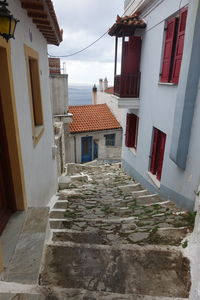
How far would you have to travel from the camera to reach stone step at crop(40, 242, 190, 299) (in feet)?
8.05

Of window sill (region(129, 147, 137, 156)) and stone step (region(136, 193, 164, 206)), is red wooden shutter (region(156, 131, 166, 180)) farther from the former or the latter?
window sill (region(129, 147, 137, 156))

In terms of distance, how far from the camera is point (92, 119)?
17109 mm

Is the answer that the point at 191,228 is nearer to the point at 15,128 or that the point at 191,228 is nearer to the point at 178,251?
the point at 178,251

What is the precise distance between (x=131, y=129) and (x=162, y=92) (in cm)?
364

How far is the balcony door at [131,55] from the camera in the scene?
780 centimetres

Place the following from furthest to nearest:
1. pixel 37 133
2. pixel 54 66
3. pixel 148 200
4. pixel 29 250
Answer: pixel 54 66 < pixel 148 200 < pixel 37 133 < pixel 29 250

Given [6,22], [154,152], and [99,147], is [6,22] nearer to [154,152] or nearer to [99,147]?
[154,152]

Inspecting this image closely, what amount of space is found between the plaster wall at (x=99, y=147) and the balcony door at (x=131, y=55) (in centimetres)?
810

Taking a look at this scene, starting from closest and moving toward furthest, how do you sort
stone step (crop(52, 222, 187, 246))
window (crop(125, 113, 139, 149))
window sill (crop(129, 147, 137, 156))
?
stone step (crop(52, 222, 187, 246)), window sill (crop(129, 147, 137, 156)), window (crop(125, 113, 139, 149))

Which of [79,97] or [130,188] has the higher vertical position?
→ [130,188]

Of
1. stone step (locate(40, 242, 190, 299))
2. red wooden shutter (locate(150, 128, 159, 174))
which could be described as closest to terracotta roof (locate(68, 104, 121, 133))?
red wooden shutter (locate(150, 128, 159, 174))

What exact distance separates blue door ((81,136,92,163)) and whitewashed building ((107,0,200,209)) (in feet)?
20.8

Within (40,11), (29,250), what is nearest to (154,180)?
(29,250)

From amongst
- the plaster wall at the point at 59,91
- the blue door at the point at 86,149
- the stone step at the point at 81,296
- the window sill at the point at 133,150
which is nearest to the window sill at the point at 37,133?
the stone step at the point at 81,296
